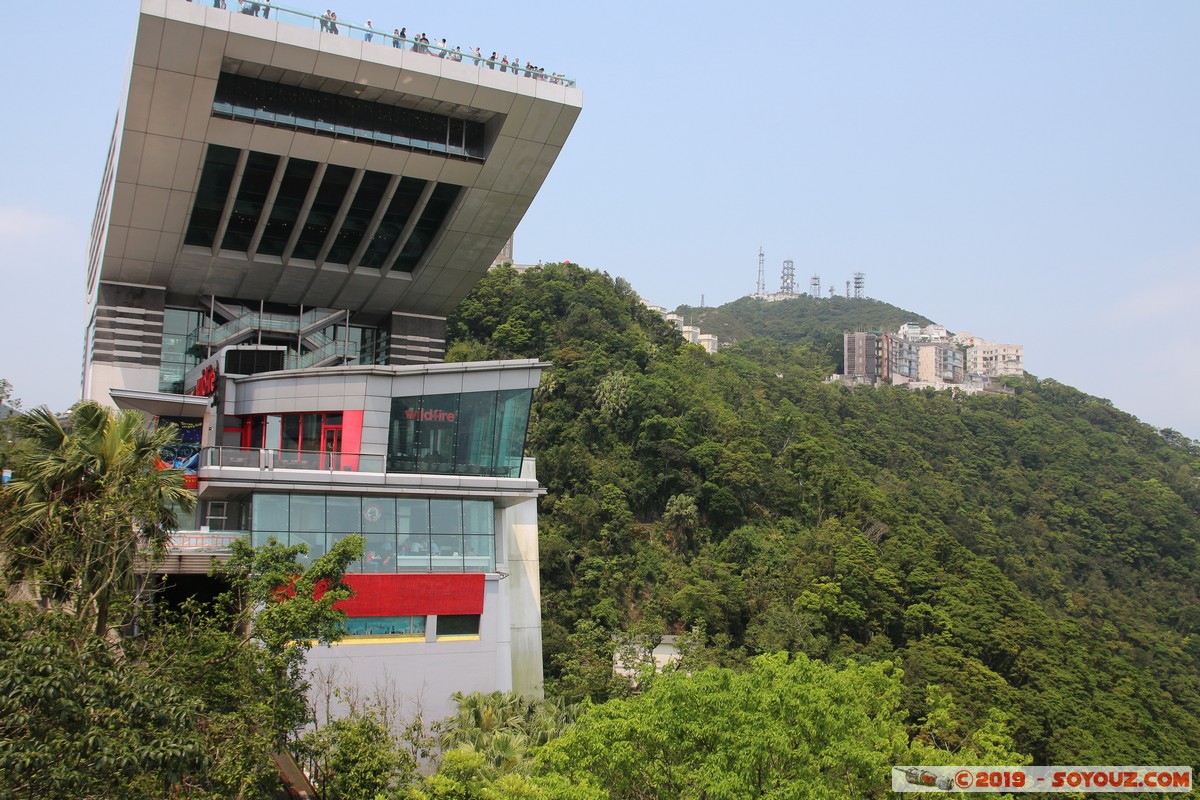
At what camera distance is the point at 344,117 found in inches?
1427

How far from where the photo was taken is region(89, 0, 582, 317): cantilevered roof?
33.4m

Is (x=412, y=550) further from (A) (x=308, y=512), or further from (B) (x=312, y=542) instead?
(A) (x=308, y=512)

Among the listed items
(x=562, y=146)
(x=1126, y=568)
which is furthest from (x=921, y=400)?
(x=562, y=146)

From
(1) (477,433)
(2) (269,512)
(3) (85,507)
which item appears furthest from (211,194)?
(3) (85,507)

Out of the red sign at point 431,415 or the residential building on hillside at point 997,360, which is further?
the residential building on hillside at point 997,360

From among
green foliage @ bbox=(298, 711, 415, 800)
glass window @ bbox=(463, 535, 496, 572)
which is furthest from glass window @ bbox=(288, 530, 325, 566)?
green foliage @ bbox=(298, 711, 415, 800)

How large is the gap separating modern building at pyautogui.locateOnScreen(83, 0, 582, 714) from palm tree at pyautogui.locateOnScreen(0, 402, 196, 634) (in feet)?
20.1

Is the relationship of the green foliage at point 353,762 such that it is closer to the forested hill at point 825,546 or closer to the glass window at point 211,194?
the forested hill at point 825,546

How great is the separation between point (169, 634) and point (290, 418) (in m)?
15.2

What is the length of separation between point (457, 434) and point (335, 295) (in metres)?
11.9

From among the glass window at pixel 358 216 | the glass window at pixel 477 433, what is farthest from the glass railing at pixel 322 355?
the glass window at pixel 477 433

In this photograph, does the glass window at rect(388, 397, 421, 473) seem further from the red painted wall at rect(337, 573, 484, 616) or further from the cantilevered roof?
the cantilevered roof

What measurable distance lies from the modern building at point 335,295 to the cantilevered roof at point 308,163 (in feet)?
0.25

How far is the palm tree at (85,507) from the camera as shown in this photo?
20328 millimetres
